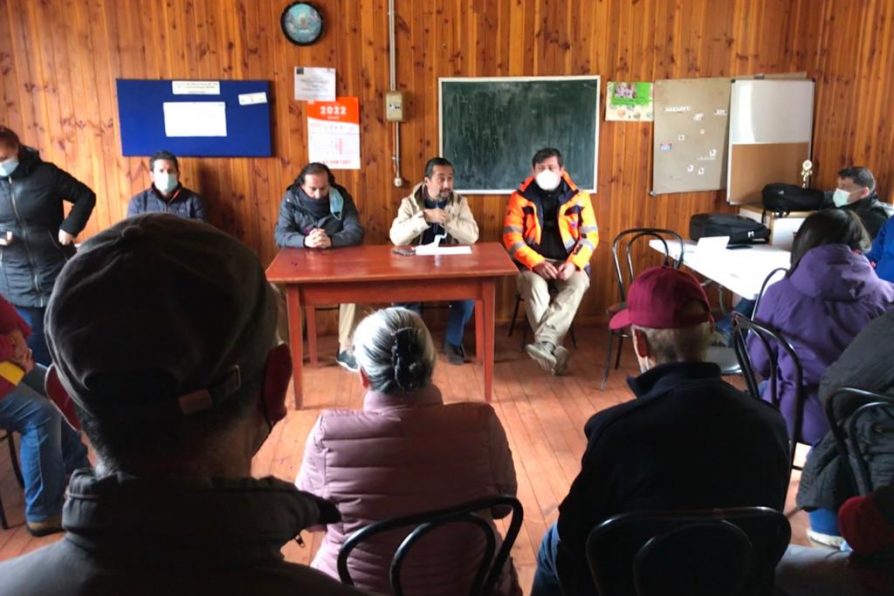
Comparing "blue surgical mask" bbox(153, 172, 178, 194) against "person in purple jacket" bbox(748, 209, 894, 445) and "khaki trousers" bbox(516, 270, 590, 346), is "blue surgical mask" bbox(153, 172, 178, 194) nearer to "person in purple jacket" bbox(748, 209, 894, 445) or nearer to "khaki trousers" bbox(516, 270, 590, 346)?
"khaki trousers" bbox(516, 270, 590, 346)

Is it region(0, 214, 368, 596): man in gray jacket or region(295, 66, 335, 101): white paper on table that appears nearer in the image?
region(0, 214, 368, 596): man in gray jacket

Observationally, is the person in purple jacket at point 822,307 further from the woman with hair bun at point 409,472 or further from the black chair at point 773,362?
the woman with hair bun at point 409,472

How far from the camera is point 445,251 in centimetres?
403

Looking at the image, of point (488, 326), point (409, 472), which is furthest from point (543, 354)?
point (409, 472)

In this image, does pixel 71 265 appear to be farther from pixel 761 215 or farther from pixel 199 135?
pixel 761 215

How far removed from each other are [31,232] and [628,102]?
350 cm

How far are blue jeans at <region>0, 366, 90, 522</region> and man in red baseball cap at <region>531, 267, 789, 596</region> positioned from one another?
6.25ft

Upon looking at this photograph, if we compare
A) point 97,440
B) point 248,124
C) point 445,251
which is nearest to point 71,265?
point 97,440

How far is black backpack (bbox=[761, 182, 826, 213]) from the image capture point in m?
4.50

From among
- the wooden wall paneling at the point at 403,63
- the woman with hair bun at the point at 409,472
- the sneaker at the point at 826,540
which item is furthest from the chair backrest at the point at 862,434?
the wooden wall paneling at the point at 403,63

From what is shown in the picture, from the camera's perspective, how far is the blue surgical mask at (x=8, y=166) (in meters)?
3.38

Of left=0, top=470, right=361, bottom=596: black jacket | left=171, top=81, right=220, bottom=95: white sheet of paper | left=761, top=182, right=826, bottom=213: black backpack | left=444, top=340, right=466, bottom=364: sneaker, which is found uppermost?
left=171, top=81, right=220, bottom=95: white sheet of paper

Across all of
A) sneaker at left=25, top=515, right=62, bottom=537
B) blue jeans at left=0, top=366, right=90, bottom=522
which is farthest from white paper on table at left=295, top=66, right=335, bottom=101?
sneaker at left=25, top=515, right=62, bottom=537

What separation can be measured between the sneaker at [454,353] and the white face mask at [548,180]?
1.09 m
